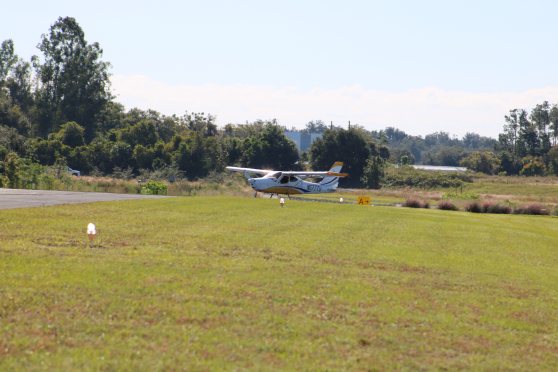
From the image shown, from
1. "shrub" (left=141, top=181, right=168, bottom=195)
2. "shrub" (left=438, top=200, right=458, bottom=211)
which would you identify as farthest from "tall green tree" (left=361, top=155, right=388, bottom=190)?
"shrub" (left=141, top=181, right=168, bottom=195)

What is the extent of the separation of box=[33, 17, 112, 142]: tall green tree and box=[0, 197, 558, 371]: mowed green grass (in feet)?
302

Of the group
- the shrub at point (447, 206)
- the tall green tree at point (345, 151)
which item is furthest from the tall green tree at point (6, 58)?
the shrub at point (447, 206)

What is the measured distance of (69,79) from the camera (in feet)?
325

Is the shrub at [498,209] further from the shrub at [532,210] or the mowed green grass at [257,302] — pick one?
the mowed green grass at [257,302]

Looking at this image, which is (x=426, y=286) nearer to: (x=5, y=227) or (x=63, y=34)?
(x=5, y=227)

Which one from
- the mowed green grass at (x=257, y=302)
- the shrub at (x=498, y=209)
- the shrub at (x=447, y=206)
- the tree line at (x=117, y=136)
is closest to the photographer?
the mowed green grass at (x=257, y=302)

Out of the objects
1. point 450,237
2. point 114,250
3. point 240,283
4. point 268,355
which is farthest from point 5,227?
point 450,237

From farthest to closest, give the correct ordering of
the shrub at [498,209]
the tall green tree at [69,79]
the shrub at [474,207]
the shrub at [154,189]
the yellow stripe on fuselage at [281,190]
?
the tall green tree at [69,79]
the yellow stripe on fuselage at [281,190]
the shrub at [154,189]
the shrub at [498,209]
the shrub at [474,207]

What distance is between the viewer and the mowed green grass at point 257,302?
258 inches

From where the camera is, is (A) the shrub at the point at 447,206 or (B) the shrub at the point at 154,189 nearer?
(A) the shrub at the point at 447,206

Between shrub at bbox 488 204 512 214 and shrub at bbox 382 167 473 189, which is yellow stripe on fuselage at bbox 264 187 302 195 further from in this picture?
shrub at bbox 382 167 473 189

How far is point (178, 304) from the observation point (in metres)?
8.30

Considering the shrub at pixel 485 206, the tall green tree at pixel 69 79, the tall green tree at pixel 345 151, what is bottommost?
the shrub at pixel 485 206

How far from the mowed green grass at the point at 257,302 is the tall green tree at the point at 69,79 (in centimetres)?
9214
